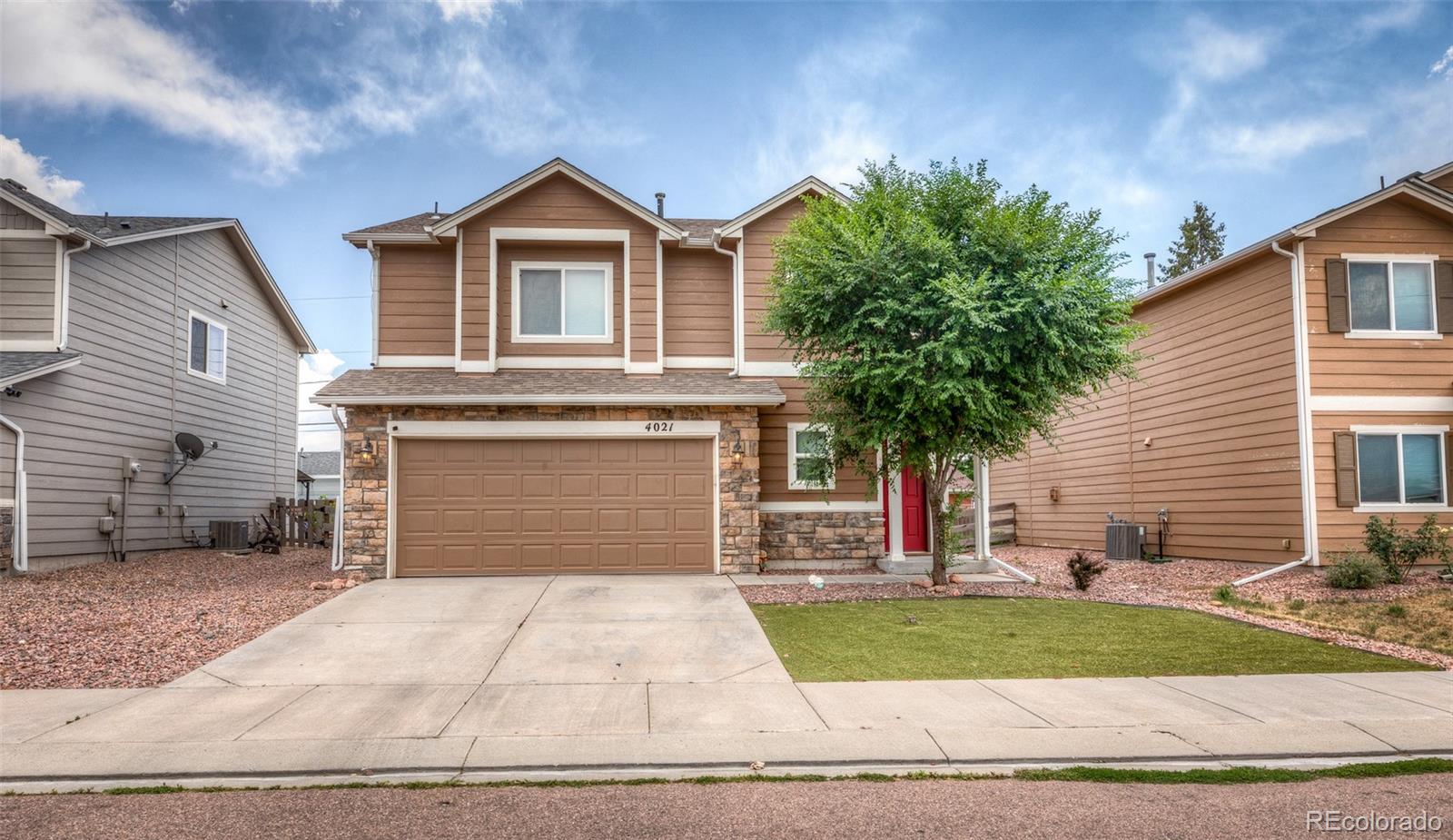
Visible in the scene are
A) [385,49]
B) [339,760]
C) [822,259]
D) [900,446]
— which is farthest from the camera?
[385,49]

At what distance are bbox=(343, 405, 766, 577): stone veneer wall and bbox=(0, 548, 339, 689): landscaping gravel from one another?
0.94 meters

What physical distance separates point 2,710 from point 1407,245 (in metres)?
18.5

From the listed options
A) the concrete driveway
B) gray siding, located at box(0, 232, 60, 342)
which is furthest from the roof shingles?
gray siding, located at box(0, 232, 60, 342)

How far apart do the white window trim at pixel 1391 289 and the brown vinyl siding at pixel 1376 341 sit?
Answer: 0.07 m

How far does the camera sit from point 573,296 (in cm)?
1405

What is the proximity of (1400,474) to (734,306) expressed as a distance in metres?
10.8

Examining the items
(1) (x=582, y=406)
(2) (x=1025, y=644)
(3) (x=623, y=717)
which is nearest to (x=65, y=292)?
(1) (x=582, y=406)

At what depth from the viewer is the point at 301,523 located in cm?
1809

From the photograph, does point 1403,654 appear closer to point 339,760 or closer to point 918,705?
point 918,705

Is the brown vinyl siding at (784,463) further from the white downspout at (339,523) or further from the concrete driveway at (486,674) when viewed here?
the white downspout at (339,523)

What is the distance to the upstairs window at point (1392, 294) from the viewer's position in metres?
13.4

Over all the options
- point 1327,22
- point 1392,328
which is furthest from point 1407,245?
point 1327,22

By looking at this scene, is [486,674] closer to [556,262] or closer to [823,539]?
[823,539]

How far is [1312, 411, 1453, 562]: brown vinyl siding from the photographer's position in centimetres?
1274
